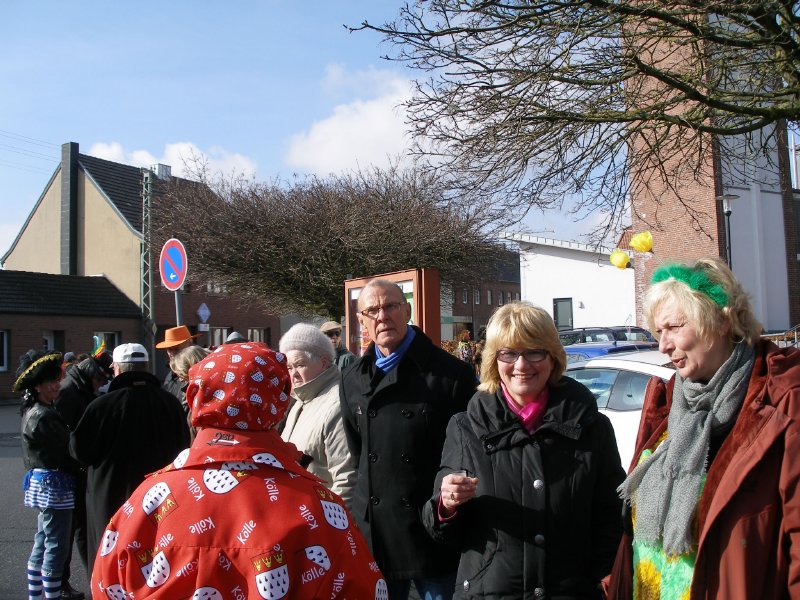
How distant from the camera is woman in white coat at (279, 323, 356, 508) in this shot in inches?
136

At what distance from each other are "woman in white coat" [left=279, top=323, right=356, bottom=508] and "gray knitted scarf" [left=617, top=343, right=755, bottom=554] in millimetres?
1575

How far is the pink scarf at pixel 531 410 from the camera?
8.42 feet

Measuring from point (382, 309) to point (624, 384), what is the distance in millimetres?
4518

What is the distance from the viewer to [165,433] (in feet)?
15.3

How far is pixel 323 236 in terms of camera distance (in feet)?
58.4

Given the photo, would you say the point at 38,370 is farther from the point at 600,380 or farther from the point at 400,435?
the point at 600,380

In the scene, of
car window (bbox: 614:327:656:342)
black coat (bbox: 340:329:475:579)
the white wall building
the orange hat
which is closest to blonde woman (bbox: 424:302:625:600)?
black coat (bbox: 340:329:475:579)

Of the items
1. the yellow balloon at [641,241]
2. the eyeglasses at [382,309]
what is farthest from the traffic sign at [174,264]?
the yellow balloon at [641,241]

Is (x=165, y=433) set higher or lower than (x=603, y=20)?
lower

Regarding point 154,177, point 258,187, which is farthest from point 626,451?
point 154,177

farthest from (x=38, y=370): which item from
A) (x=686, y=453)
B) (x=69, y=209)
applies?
(x=69, y=209)

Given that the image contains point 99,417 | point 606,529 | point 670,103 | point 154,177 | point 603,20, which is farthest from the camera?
point 154,177

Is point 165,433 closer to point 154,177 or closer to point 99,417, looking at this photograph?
point 99,417

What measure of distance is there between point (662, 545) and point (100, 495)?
3586 millimetres
